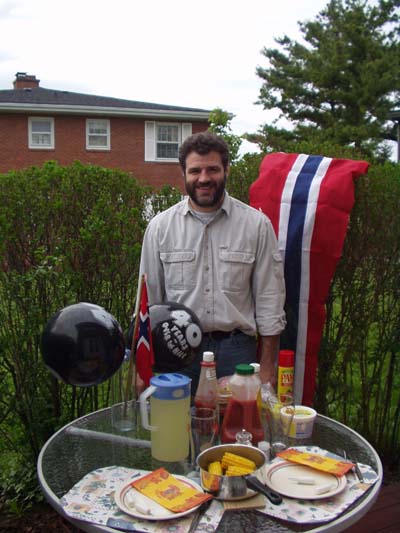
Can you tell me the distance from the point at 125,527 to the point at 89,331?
0.62 m

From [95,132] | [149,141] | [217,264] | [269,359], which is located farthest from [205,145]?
[95,132]

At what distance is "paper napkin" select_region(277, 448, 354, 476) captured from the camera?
1.76 meters

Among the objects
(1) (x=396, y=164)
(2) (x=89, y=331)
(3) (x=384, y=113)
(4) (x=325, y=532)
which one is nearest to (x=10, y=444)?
(2) (x=89, y=331)

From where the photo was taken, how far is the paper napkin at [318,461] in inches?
69.2

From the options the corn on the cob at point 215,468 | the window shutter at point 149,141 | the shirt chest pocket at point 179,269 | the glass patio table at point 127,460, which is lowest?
the glass patio table at point 127,460

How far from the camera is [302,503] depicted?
1.61 meters

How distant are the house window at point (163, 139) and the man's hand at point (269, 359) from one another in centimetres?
1899

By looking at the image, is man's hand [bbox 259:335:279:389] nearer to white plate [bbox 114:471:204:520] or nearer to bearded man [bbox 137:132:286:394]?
bearded man [bbox 137:132:286:394]

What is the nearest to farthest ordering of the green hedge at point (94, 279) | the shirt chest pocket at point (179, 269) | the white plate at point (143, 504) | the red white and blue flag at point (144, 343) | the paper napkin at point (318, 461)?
the white plate at point (143, 504) < the paper napkin at point (318, 461) < the red white and blue flag at point (144, 343) < the shirt chest pocket at point (179, 269) < the green hedge at point (94, 279)

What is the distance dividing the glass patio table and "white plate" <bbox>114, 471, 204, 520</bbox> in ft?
0.23

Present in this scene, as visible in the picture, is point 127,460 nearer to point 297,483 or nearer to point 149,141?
point 297,483

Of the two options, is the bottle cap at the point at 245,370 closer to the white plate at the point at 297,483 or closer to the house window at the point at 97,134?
the white plate at the point at 297,483

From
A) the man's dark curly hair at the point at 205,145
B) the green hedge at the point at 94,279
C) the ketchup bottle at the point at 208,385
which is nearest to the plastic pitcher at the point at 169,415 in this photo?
the ketchup bottle at the point at 208,385

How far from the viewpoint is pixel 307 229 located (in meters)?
3.17
